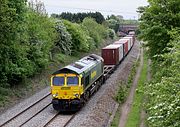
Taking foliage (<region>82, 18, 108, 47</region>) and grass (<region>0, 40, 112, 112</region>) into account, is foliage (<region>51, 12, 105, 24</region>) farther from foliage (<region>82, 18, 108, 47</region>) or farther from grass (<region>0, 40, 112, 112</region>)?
grass (<region>0, 40, 112, 112</region>)

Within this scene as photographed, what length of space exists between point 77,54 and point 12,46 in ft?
94.7

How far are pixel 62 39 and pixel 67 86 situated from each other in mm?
27271

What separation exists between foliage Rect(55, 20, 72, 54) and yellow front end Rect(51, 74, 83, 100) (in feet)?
83.2

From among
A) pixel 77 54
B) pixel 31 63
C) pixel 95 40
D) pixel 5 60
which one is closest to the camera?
pixel 5 60

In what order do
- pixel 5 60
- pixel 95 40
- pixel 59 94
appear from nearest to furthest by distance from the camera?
1. pixel 59 94
2. pixel 5 60
3. pixel 95 40

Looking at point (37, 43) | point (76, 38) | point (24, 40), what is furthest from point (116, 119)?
point (76, 38)

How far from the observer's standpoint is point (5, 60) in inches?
1162

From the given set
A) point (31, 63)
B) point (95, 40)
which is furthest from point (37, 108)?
point (95, 40)

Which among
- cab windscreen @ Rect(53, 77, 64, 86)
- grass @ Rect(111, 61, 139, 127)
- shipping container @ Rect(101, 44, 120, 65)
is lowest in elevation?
grass @ Rect(111, 61, 139, 127)

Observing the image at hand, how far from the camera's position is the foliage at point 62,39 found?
50969 mm

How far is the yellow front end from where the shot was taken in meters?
24.6

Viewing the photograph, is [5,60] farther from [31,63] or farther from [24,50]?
[31,63]

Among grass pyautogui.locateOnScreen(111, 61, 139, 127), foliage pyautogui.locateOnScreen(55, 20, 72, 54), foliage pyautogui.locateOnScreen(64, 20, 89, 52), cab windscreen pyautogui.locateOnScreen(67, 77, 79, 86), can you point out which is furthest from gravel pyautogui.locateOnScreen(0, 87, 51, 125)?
foliage pyautogui.locateOnScreen(64, 20, 89, 52)

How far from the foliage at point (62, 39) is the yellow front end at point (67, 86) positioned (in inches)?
999
